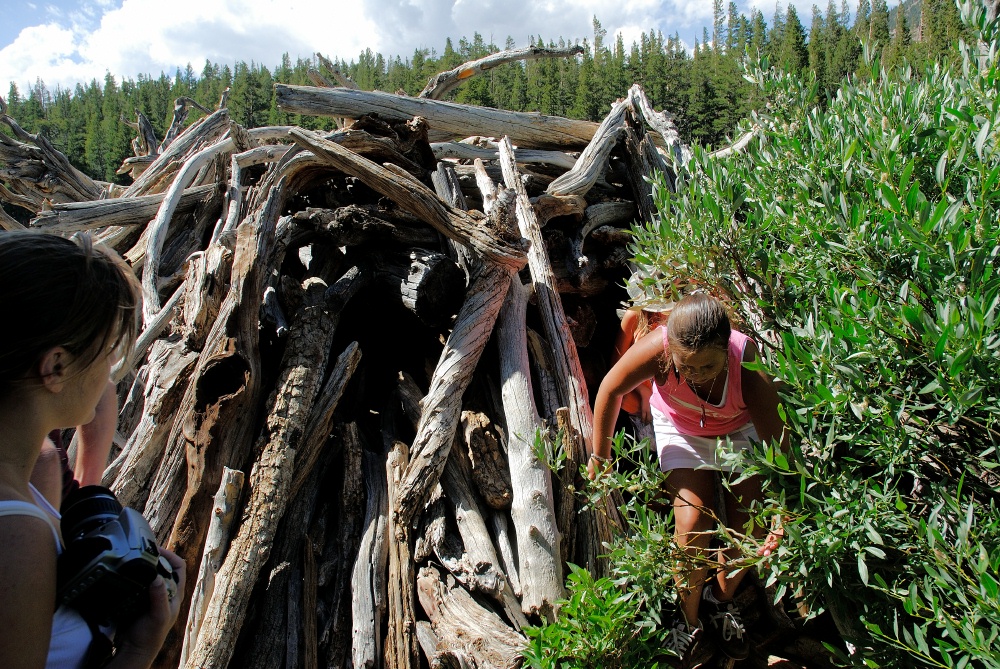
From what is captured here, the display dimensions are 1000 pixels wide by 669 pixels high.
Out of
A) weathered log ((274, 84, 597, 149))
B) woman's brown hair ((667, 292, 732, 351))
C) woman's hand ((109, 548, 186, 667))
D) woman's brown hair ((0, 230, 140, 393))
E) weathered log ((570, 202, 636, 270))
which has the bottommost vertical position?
woman's hand ((109, 548, 186, 667))

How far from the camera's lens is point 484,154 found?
5688 millimetres

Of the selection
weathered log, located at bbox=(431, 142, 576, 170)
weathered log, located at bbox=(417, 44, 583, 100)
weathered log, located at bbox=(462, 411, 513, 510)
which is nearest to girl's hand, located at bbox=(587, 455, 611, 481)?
weathered log, located at bbox=(462, 411, 513, 510)

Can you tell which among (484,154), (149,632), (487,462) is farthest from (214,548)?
(484,154)

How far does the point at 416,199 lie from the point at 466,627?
2.48 meters

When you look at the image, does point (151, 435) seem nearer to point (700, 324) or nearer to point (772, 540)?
point (700, 324)

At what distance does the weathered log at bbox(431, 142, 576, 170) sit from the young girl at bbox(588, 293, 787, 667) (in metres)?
3.21

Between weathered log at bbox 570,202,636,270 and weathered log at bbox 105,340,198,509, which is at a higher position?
weathered log at bbox 570,202,636,270

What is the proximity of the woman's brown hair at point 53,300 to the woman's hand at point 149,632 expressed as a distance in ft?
1.99

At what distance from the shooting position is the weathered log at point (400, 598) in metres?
2.77

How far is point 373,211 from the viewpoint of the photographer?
13.7 feet

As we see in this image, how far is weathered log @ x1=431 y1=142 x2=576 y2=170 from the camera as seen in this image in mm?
5688

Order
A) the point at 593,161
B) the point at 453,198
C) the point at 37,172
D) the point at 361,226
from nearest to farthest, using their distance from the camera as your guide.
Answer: the point at 361,226 → the point at 453,198 → the point at 593,161 → the point at 37,172

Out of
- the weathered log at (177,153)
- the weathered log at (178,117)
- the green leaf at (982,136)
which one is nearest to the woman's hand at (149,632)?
the green leaf at (982,136)

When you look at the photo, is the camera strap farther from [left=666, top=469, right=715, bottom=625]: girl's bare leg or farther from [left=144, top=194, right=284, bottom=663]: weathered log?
[left=666, top=469, right=715, bottom=625]: girl's bare leg
